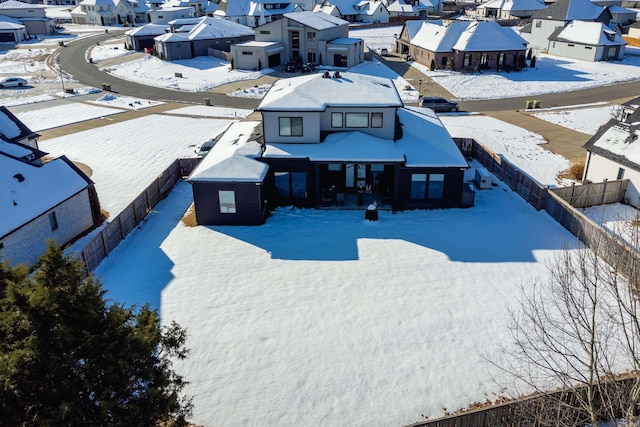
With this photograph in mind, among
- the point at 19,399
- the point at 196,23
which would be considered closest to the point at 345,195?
the point at 19,399

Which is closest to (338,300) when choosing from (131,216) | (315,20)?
(131,216)

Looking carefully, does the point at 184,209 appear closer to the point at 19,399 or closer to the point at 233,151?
the point at 233,151

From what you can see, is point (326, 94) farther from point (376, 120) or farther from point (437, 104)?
point (437, 104)

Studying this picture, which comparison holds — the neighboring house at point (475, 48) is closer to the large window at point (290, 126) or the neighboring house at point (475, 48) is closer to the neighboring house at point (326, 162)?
the neighboring house at point (326, 162)

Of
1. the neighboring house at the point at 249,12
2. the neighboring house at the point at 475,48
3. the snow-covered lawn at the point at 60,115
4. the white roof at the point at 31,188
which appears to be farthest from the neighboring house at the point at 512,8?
the white roof at the point at 31,188

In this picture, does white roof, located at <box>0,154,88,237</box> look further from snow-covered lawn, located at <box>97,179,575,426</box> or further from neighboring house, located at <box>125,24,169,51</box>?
neighboring house, located at <box>125,24,169,51</box>

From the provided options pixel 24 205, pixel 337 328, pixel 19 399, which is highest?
pixel 19 399
